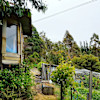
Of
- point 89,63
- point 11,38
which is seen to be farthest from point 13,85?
point 89,63

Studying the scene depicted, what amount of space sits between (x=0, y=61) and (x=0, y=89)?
105 cm

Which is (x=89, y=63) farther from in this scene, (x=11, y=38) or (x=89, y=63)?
(x=11, y=38)

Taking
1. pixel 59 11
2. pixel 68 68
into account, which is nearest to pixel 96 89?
pixel 68 68

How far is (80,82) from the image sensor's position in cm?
370

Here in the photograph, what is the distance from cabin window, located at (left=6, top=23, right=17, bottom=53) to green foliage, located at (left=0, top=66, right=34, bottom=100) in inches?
36.1

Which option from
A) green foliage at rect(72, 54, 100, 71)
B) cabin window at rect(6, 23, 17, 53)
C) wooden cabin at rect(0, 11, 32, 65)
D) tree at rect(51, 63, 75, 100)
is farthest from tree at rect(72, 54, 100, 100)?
cabin window at rect(6, 23, 17, 53)

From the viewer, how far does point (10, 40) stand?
179 inches

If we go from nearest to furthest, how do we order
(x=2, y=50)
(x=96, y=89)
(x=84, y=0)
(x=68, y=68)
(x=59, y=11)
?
(x=96, y=89), (x=68, y=68), (x=2, y=50), (x=84, y=0), (x=59, y=11)

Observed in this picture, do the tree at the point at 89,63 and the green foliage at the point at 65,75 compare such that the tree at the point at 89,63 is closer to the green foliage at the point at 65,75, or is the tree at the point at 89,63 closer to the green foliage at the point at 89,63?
the green foliage at the point at 89,63

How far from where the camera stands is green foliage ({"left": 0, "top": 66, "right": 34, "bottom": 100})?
3516mm

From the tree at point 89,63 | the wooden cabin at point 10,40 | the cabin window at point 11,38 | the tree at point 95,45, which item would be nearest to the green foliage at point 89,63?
the tree at point 89,63

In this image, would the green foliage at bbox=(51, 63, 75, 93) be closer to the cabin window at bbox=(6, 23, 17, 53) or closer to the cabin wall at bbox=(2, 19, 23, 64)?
the cabin wall at bbox=(2, 19, 23, 64)

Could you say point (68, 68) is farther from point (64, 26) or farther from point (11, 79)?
point (64, 26)

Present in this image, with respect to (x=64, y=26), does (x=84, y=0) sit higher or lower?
lower
